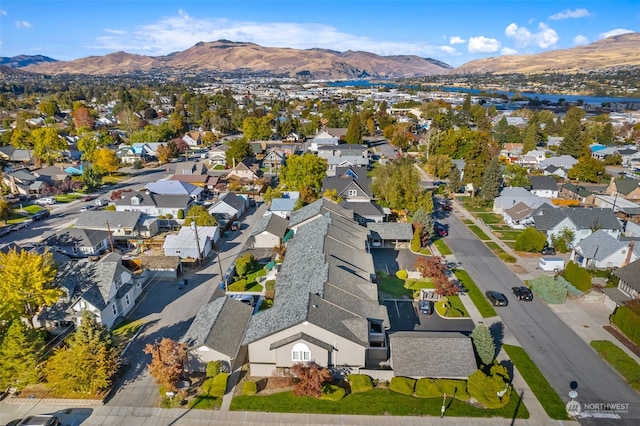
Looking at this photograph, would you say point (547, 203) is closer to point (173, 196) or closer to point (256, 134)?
point (173, 196)

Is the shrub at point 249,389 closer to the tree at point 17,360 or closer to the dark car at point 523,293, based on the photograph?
the tree at point 17,360

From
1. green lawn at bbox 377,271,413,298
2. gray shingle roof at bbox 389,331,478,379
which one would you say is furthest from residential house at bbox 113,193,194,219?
gray shingle roof at bbox 389,331,478,379

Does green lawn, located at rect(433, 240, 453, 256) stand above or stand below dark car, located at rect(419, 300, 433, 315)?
below

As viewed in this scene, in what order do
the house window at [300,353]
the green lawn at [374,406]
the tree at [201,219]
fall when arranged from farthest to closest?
the tree at [201,219] < the house window at [300,353] < the green lawn at [374,406]

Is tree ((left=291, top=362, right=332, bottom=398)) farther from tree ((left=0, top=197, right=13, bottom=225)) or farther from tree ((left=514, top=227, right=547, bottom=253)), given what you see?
tree ((left=0, top=197, right=13, bottom=225))

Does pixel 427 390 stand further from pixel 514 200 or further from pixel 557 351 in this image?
pixel 514 200

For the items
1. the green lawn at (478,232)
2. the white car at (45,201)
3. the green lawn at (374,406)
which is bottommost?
the green lawn at (478,232)

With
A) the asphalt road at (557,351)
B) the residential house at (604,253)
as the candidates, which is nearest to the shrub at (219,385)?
the asphalt road at (557,351)

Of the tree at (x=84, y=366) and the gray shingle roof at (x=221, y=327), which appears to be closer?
the tree at (x=84, y=366)
